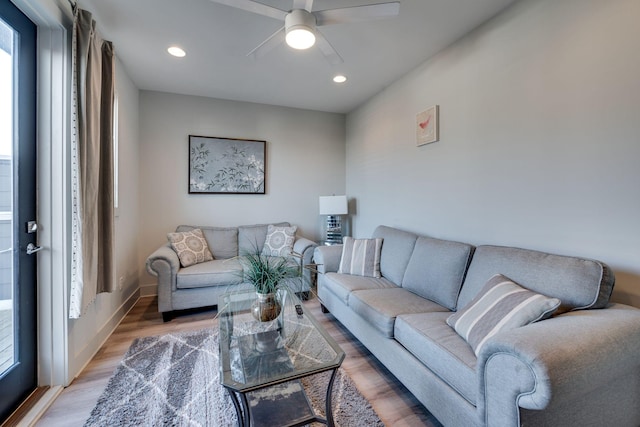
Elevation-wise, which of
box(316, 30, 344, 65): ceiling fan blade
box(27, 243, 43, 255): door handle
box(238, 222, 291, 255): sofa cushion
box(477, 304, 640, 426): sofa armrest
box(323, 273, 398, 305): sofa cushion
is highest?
box(316, 30, 344, 65): ceiling fan blade

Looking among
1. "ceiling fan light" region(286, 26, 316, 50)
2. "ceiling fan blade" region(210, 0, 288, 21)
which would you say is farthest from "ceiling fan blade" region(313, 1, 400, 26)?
"ceiling fan blade" region(210, 0, 288, 21)

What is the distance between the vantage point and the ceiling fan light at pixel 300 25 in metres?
1.61

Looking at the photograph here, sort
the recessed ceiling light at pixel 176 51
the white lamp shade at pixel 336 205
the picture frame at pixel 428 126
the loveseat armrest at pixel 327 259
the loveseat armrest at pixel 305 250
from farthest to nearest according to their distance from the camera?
the white lamp shade at pixel 336 205
the loveseat armrest at pixel 305 250
the loveseat armrest at pixel 327 259
the picture frame at pixel 428 126
the recessed ceiling light at pixel 176 51

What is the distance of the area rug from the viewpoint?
1503 mm

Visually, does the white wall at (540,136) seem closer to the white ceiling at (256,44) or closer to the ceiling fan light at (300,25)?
the white ceiling at (256,44)

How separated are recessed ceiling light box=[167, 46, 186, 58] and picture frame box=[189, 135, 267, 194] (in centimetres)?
115

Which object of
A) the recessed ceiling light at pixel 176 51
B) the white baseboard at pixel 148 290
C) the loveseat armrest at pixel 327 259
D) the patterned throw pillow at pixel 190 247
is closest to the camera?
the recessed ceiling light at pixel 176 51

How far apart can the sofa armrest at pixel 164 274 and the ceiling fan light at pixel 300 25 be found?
2.24 meters

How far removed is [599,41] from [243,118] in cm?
346

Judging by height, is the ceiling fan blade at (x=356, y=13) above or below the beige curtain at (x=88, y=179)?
above

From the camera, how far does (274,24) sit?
215 centimetres

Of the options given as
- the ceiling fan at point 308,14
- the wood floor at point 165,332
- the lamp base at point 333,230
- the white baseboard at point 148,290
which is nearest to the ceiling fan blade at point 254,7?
the ceiling fan at point 308,14

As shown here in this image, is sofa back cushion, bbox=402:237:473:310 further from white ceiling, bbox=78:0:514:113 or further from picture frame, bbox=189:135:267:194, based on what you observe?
picture frame, bbox=189:135:267:194

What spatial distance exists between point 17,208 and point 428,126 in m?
3.07
